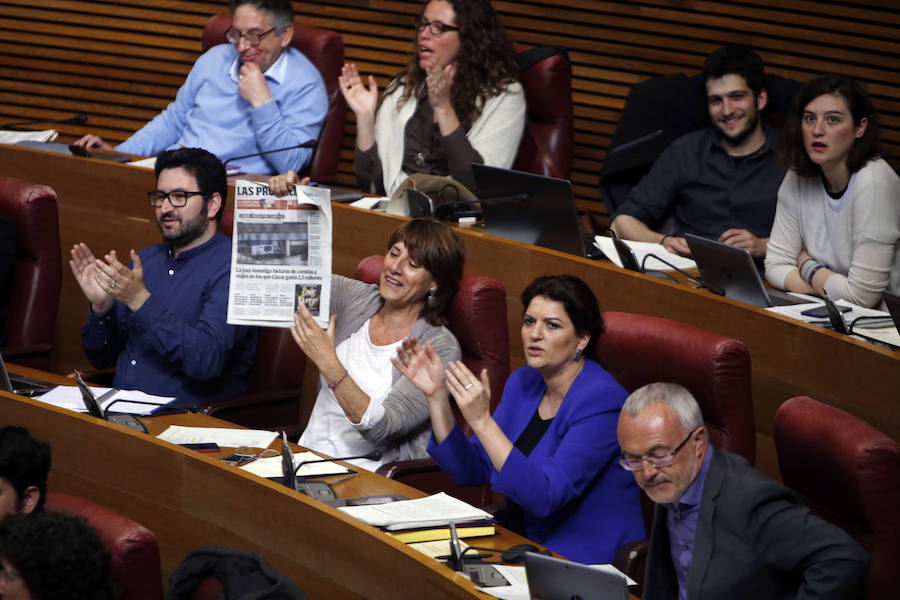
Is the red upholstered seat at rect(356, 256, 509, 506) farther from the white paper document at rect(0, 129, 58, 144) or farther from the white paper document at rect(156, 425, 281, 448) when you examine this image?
the white paper document at rect(0, 129, 58, 144)

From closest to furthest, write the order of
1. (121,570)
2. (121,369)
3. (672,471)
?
(121,570), (672,471), (121,369)

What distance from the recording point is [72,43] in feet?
19.2

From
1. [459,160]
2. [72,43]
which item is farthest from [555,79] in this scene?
[72,43]

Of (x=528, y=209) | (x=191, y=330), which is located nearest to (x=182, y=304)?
(x=191, y=330)

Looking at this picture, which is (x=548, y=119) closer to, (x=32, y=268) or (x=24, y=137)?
(x=32, y=268)

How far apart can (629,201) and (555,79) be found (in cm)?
56

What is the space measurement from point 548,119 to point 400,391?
186cm

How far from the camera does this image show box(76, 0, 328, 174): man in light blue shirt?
449cm

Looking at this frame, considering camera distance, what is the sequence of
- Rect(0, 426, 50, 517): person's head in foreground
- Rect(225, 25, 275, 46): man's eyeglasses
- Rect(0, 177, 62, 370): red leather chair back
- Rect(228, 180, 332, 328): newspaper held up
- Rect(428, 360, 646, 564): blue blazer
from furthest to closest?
1. Rect(225, 25, 275, 46): man's eyeglasses
2. Rect(0, 177, 62, 370): red leather chair back
3. Rect(228, 180, 332, 328): newspaper held up
4. Rect(428, 360, 646, 564): blue blazer
5. Rect(0, 426, 50, 517): person's head in foreground

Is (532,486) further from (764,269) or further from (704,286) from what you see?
(764,269)

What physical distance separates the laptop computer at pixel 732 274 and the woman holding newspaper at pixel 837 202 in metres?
0.19

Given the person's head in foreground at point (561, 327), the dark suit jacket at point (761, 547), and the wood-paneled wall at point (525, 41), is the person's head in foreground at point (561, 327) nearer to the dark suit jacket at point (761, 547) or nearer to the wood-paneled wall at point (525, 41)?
the dark suit jacket at point (761, 547)

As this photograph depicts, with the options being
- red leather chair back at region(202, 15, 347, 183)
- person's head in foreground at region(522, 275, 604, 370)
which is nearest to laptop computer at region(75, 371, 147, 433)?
person's head in foreground at region(522, 275, 604, 370)

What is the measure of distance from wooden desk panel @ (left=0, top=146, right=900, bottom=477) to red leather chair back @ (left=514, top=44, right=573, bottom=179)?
92cm
